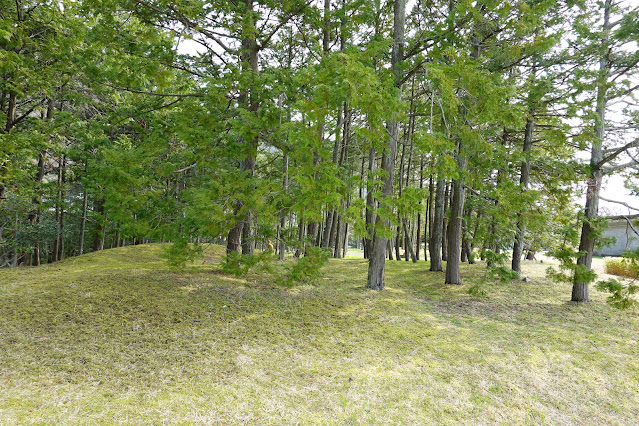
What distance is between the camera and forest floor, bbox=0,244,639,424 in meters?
2.85

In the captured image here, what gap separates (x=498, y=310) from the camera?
705 centimetres

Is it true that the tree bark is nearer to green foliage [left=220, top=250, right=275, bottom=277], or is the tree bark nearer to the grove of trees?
the grove of trees

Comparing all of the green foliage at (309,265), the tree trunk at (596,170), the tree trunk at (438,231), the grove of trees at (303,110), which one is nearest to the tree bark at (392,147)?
the grove of trees at (303,110)

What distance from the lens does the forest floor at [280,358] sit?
285cm

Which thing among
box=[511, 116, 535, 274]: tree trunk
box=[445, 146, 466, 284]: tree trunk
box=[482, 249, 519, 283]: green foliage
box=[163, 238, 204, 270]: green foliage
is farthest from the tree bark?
box=[511, 116, 535, 274]: tree trunk

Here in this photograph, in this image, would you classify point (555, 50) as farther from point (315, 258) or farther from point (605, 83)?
point (315, 258)

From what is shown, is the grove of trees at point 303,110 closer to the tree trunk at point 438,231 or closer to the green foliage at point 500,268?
the green foliage at point 500,268

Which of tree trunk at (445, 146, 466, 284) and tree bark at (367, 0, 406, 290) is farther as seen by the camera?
tree trunk at (445, 146, 466, 284)

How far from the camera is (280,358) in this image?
382cm

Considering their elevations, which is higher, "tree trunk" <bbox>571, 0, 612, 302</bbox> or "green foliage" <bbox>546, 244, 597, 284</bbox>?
"tree trunk" <bbox>571, 0, 612, 302</bbox>

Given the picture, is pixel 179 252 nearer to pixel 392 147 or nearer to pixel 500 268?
pixel 392 147

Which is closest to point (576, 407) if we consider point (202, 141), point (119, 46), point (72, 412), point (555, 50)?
point (72, 412)

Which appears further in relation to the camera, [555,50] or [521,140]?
[521,140]

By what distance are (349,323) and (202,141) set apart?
12.1ft
